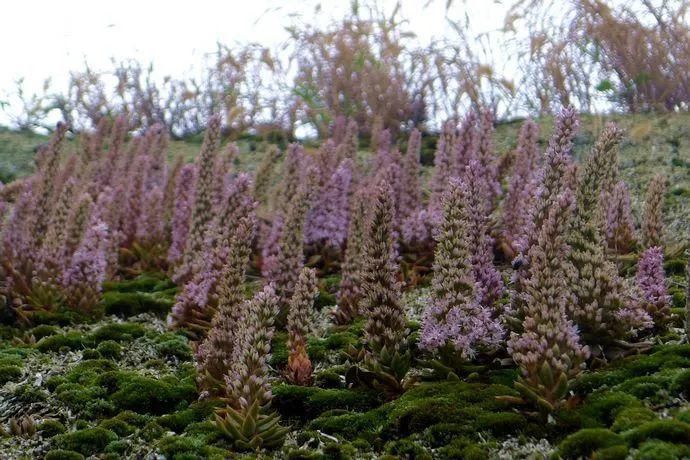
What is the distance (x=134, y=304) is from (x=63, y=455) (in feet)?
8.61

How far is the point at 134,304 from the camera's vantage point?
255 inches

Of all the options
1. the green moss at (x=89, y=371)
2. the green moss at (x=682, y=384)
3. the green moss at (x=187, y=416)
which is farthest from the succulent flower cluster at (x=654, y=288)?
the green moss at (x=89, y=371)

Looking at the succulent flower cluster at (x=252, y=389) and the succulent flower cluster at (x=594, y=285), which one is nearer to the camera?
the succulent flower cluster at (x=252, y=389)

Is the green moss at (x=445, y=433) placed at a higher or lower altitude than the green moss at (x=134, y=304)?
lower

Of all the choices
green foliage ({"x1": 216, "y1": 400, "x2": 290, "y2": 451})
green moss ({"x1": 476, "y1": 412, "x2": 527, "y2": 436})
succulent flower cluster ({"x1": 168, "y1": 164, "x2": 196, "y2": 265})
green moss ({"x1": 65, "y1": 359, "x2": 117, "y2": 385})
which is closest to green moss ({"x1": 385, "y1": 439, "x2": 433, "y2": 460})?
green moss ({"x1": 476, "y1": 412, "x2": 527, "y2": 436})

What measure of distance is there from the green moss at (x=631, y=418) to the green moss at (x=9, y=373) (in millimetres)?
3567

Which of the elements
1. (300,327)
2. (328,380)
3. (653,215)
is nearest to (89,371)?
(300,327)

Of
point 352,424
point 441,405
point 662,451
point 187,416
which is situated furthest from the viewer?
point 187,416

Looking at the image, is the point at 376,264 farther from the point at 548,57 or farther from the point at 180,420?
the point at 548,57

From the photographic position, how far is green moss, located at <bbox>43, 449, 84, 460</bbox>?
3898mm

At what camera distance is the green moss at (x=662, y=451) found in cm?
307

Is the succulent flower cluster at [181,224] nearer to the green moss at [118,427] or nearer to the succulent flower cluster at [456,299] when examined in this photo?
the green moss at [118,427]

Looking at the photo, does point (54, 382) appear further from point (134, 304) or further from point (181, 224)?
point (181, 224)

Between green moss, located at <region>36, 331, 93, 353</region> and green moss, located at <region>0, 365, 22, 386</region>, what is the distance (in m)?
0.48
